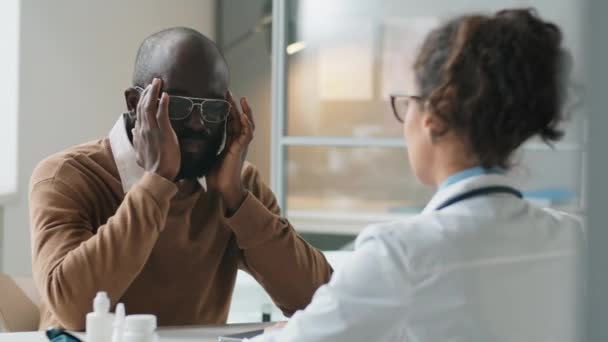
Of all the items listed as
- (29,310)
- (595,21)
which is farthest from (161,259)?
(595,21)

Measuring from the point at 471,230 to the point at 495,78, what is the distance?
19 centimetres

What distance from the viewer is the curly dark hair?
3.80ft

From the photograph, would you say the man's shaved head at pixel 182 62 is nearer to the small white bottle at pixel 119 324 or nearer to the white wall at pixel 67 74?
the small white bottle at pixel 119 324

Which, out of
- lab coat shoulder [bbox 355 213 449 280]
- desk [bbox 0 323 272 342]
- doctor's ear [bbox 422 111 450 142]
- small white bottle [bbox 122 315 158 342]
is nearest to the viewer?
lab coat shoulder [bbox 355 213 449 280]

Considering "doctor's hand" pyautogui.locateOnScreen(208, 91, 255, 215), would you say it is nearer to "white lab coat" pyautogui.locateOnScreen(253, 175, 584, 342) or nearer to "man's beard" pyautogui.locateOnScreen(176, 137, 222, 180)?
"man's beard" pyautogui.locateOnScreen(176, 137, 222, 180)

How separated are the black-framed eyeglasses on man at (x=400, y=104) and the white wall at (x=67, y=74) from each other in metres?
3.43

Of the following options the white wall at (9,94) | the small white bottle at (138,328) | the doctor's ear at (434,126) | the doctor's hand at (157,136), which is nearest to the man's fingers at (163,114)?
the doctor's hand at (157,136)

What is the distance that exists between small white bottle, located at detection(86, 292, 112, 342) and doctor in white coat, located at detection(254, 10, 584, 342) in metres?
0.50

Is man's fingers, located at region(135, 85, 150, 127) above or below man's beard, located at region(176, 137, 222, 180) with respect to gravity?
above

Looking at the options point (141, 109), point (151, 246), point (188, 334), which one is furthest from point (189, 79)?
point (188, 334)

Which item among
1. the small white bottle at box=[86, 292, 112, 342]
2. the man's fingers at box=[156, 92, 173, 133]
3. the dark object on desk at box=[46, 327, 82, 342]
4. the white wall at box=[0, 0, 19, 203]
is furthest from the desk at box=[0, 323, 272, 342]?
the white wall at box=[0, 0, 19, 203]

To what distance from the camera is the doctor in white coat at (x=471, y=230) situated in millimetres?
1112

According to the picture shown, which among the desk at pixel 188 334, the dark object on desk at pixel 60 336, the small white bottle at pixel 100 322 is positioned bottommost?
the desk at pixel 188 334

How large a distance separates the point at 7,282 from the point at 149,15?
329 cm
